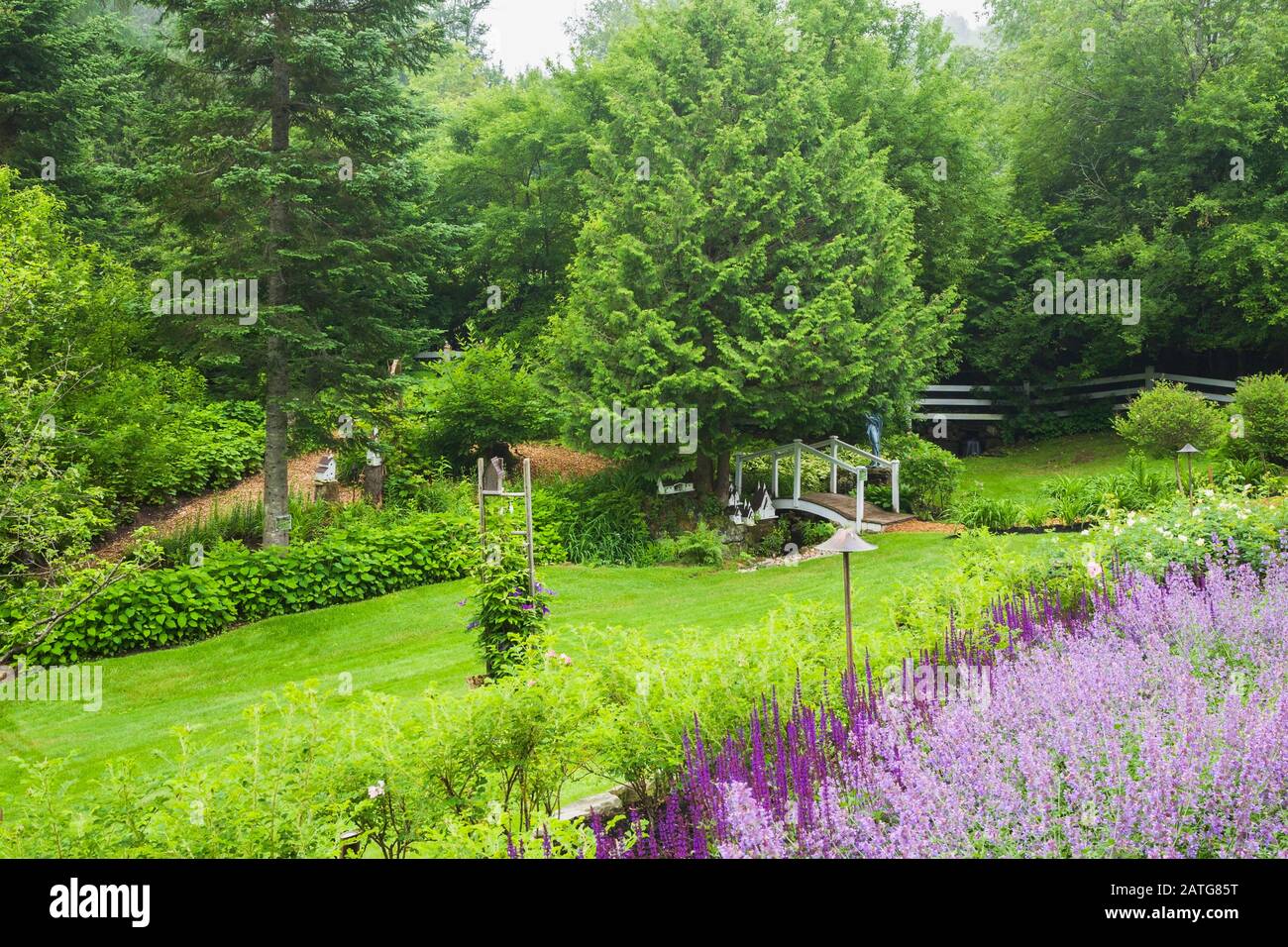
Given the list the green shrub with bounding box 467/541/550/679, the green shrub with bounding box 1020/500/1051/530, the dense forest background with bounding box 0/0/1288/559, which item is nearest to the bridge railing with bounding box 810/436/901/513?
the dense forest background with bounding box 0/0/1288/559

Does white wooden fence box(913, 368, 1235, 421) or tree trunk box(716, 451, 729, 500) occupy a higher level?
white wooden fence box(913, 368, 1235, 421)

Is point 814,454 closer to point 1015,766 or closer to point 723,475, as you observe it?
point 723,475

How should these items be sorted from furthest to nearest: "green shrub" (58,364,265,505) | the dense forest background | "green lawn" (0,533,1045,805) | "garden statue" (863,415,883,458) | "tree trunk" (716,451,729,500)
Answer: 1. "garden statue" (863,415,883,458)
2. "tree trunk" (716,451,729,500)
3. the dense forest background
4. "green shrub" (58,364,265,505)
5. "green lawn" (0,533,1045,805)

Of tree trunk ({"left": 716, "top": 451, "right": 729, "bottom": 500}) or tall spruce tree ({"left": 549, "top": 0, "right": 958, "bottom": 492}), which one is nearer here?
tall spruce tree ({"left": 549, "top": 0, "right": 958, "bottom": 492})

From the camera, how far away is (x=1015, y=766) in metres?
3.80

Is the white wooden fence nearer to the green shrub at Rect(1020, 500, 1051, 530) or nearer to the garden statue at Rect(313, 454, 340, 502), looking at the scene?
the green shrub at Rect(1020, 500, 1051, 530)

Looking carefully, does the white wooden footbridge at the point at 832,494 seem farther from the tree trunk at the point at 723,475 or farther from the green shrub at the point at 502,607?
the green shrub at the point at 502,607

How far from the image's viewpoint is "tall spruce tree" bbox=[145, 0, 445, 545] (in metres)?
13.3

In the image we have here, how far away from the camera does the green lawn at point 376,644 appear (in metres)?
8.91

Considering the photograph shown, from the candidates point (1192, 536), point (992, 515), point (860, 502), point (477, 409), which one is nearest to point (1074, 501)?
point (992, 515)

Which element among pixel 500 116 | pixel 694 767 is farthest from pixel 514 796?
pixel 500 116

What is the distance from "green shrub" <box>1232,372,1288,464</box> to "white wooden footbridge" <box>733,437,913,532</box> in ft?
17.3

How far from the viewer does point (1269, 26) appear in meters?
22.1
